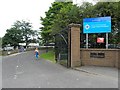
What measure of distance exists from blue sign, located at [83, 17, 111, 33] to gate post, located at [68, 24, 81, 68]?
899mm

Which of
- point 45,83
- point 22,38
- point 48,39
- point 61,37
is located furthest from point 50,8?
point 22,38

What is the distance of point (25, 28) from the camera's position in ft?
310

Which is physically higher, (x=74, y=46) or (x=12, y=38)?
(x=12, y=38)

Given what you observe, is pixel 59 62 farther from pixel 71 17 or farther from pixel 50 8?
pixel 50 8

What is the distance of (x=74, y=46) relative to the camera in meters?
17.5

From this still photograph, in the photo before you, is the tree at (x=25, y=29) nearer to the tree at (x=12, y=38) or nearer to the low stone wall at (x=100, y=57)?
the tree at (x=12, y=38)

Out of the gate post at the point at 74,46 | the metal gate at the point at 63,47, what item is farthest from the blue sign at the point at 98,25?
the metal gate at the point at 63,47

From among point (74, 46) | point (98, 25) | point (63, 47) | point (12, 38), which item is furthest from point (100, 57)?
point (12, 38)

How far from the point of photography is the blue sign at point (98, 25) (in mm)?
17406

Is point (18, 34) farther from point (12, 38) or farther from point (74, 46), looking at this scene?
point (74, 46)

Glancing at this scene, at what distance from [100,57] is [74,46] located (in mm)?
1932

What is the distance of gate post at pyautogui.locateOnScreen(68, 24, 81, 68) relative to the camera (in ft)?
56.6

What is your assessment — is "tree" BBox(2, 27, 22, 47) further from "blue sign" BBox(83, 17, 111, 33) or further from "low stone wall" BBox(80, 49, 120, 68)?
"low stone wall" BBox(80, 49, 120, 68)

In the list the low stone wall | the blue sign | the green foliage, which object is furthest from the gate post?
the green foliage
